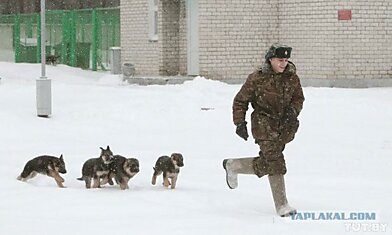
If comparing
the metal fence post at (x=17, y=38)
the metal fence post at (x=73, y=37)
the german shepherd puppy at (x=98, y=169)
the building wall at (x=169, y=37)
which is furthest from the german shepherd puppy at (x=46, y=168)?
the metal fence post at (x=17, y=38)

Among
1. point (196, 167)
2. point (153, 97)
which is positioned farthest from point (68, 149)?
point (153, 97)

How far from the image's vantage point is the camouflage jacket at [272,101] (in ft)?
25.6

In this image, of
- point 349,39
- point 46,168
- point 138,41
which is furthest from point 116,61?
point 46,168

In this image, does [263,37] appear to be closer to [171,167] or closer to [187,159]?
[187,159]

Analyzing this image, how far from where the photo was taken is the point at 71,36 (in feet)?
110

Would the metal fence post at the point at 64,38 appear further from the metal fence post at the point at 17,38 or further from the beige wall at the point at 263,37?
the beige wall at the point at 263,37

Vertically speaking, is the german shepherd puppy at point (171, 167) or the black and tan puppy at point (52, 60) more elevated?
the black and tan puppy at point (52, 60)

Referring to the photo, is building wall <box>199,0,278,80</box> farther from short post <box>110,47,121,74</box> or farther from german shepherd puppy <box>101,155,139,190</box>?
german shepherd puppy <box>101,155,139,190</box>

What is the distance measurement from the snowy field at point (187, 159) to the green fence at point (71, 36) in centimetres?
1126

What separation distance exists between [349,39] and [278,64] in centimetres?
1335

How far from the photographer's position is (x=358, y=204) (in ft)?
28.2

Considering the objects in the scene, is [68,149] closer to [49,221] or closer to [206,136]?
[206,136]

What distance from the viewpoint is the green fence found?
31922 millimetres

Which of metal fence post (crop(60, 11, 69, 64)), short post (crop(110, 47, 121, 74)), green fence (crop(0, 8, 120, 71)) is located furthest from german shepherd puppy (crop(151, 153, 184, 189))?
metal fence post (crop(60, 11, 69, 64))
